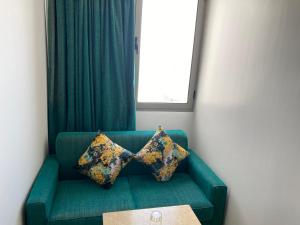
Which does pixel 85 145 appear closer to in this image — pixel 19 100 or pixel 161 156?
pixel 161 156

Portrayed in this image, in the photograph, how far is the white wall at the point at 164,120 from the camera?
9.43ft

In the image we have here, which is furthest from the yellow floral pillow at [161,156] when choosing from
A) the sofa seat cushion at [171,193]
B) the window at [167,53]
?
the window at [167,53]

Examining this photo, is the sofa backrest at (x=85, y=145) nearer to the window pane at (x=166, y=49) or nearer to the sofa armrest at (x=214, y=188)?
the sofa armrest at (x=214, y=188)

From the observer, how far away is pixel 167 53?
9.17ft

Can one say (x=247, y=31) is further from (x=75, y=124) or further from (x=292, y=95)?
(x=75, y=124)

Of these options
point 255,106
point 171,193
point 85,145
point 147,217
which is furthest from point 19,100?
point 255,106

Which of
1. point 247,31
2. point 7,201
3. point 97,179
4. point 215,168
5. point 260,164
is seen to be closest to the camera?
point 7,201

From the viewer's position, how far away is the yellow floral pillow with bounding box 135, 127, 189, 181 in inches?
94.7

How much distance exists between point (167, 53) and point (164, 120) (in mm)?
723

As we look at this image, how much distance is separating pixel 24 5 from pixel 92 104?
1090 millimetres

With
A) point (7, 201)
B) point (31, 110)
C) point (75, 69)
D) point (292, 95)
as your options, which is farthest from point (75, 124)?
point (292, 95)

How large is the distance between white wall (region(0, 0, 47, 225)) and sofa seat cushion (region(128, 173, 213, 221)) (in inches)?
33.7

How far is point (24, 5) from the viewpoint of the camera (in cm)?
170

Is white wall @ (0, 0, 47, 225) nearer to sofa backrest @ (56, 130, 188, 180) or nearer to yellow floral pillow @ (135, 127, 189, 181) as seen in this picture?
sofa backrest @ (56, 130, 188, 180)
